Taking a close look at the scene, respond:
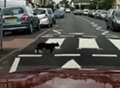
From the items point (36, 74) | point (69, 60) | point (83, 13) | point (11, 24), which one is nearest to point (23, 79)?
point (36, 74)

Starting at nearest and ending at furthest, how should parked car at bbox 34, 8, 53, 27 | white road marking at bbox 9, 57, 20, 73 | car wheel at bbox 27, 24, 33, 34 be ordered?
1. white road marking at bbox 9, 57, 20, 73
2. car wheel at bbox 27, 24, 33, 34
3. parked car at bbox 34, 8, 53, 27

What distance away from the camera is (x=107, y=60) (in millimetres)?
14984

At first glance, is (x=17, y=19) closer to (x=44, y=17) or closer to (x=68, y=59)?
(x=44, y=17)

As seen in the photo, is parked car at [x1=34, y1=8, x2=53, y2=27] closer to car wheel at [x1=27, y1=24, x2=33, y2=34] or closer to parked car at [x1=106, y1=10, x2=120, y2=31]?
parked car at [x1=106, y1=10, x2=120, y2=31]

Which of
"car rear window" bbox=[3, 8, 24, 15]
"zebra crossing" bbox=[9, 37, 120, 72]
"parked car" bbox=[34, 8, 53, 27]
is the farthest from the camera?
"parked car" bbox=[34, 8, 53, 27]

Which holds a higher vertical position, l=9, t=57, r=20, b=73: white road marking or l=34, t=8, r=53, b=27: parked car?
l=9, t=57, r=20, b=73: white road marking

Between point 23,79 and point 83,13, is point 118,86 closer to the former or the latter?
point 23,79

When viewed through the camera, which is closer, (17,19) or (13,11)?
(17,19)

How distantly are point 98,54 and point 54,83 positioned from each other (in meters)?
14.3

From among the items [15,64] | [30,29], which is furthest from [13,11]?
[15,64]

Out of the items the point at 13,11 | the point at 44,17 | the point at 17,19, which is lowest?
the point at 44,17

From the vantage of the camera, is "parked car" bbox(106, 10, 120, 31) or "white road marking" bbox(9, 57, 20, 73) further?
"parked car" bbox(106, 10, 120, 31)

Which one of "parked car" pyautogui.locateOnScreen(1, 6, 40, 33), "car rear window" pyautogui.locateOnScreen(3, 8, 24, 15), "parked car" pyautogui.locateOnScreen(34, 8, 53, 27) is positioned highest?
"car rear window" pyautogui.locateOnScreen(3, 8, 24, 15)

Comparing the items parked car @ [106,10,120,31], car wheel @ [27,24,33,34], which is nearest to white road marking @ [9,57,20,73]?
car wheel @ [27,24,33,34]
